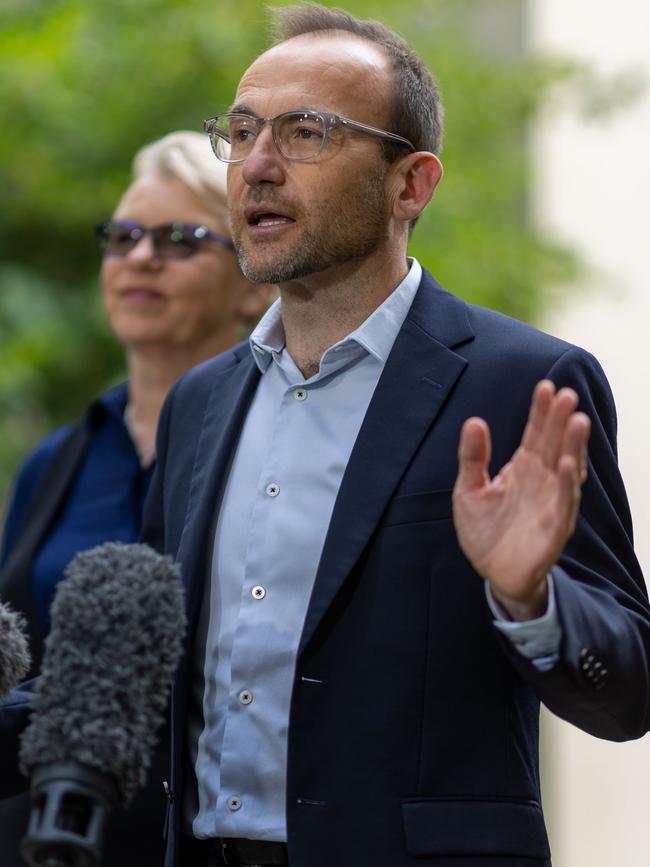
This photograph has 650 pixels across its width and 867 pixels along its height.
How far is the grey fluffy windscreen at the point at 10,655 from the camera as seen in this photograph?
224 cm

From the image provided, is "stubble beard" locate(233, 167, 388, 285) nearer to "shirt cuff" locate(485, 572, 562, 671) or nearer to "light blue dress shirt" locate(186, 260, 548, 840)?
"light blue dress shirt" locate(186, 260, 548, 840)

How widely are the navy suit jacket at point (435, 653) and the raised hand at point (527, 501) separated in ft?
0.45

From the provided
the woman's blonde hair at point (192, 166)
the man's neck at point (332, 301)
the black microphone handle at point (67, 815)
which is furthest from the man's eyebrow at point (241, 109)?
the woman's blonde hair at point (192, 166)

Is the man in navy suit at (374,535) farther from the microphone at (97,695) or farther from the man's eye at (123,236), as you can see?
the man's eye at (123,236)

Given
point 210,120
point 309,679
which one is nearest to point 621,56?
point 210,120

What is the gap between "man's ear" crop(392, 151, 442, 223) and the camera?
2785 millimetres

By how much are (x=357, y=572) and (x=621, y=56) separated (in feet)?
29.5

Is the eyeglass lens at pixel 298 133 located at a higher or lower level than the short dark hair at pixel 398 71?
lower

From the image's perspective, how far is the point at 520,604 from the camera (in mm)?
2182

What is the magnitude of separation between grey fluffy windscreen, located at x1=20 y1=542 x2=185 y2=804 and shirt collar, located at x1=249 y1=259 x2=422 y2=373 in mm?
701

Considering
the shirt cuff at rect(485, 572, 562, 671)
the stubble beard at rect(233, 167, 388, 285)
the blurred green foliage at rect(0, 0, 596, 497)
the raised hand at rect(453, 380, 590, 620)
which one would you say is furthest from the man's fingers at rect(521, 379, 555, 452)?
the blurred green foliage at rect(0, 0, 596, 497)

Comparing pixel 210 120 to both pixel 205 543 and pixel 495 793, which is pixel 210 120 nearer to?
pixel 205 543

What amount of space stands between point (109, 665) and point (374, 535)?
61 centimetres

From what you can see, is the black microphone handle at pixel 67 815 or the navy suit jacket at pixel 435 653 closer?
the black microphone handle at pixel 67 815
